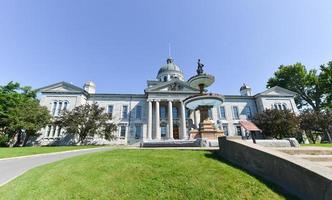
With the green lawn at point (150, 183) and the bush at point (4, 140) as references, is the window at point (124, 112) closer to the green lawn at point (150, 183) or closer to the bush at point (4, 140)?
the bush at point (4, 140)

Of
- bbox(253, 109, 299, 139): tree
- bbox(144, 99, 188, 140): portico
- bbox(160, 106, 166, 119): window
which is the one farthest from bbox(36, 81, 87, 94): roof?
bbox(253, 109, 299, 139): tree

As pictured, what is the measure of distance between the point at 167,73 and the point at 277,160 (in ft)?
149

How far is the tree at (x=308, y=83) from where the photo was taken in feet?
126

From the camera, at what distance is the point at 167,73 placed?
1913 inches

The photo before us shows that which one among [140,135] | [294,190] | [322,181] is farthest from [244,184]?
[140,135]

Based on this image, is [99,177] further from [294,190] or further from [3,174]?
[3,174]

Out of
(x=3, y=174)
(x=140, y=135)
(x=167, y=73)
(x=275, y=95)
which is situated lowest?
(x=3, y=174)

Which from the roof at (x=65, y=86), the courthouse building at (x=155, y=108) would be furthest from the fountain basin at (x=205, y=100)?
the roof at (x=65, y=86)

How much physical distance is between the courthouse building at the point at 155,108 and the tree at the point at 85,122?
4.20m

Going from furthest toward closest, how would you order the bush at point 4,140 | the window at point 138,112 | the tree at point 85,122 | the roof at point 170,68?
1. the roof at point 170,68
2. the window at point 138,112
3. the bush at point 4,140
4. the tree at point 85,122

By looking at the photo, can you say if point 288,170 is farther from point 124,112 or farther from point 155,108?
point 124,112

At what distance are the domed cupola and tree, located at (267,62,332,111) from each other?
26495 mm

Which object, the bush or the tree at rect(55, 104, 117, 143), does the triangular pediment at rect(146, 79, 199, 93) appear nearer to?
the tree at rect(55, 104, 117, 143)

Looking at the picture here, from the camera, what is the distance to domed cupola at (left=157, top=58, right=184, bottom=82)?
159 ft
